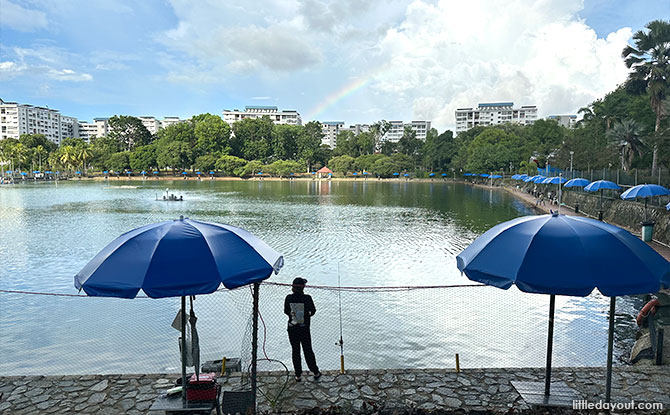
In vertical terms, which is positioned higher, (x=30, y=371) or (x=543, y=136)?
(x=543, y=136)

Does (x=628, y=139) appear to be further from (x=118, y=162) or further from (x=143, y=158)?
(x=118, y=162)

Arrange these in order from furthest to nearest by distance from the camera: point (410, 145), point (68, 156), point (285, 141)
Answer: point (410, 145), point (285, 141), point (68, 156)

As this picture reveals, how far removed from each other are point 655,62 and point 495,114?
146495 mm

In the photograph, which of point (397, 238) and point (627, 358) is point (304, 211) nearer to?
point (397, 238)

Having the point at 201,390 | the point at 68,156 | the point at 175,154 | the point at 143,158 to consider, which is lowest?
the point at 201,390

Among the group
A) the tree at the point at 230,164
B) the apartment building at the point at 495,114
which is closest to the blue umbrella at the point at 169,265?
the tree at the point at 230,164

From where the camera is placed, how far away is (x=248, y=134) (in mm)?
114250

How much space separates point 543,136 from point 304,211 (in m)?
63.3

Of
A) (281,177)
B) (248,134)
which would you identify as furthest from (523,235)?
(248,134)

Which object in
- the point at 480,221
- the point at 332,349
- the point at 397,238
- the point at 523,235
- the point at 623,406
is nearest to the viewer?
the point at 523,235

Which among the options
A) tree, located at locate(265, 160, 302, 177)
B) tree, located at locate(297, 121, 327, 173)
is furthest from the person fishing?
tree, located at locate(297, 121, 327, 173)

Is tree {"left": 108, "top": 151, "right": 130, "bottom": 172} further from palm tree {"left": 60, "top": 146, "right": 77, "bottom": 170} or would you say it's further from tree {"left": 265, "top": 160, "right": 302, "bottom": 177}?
tree {"left": 265, "top": 160, "right": 302, "bottom": 177}

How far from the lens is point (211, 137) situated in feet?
350

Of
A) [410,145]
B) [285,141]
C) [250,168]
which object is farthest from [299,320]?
[410,145]
